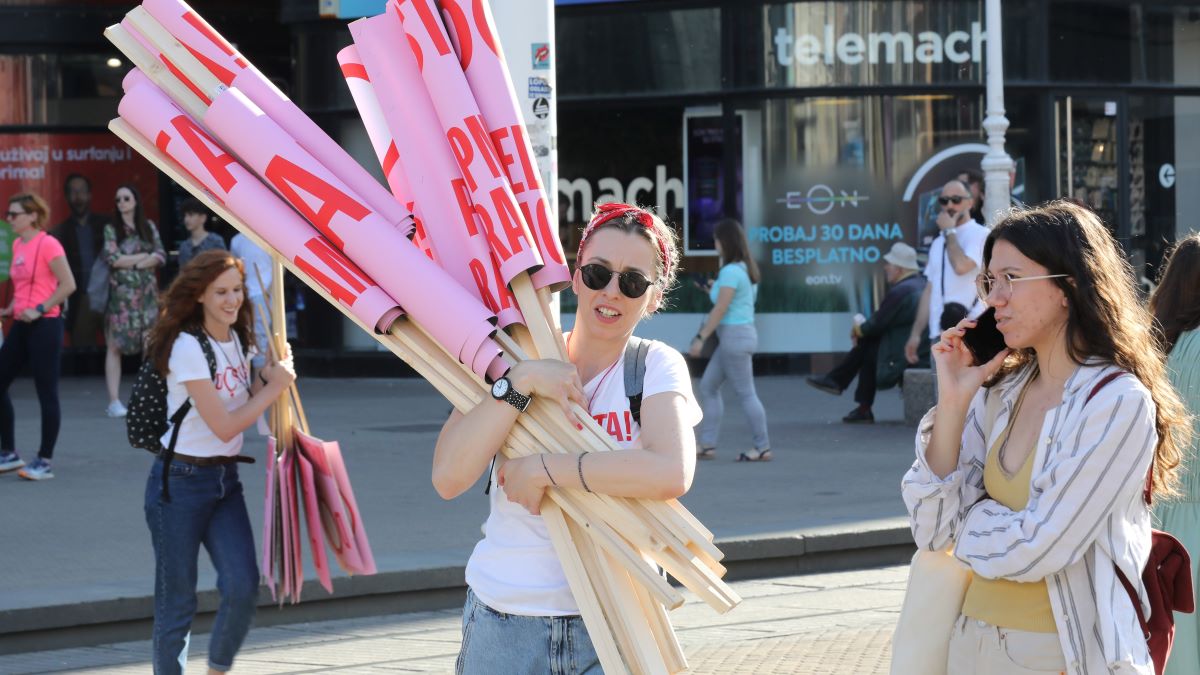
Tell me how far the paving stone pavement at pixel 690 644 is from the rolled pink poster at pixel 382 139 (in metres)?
3.79

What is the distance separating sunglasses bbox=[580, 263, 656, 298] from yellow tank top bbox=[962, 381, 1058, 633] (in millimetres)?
812

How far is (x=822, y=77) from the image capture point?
58.5ft

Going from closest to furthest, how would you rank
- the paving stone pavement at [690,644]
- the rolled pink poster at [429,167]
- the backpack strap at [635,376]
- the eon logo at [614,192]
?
the rolled pink poster at [429,167], the backpack strap at [635,376], the paving stone pavement at [690,644], the eon logo at [614,192]

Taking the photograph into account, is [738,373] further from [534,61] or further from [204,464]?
[204,464]

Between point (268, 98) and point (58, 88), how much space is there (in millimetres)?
17353

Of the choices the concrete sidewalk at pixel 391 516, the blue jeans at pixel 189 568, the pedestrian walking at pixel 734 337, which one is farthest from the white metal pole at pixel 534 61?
the blue jeans at pixel 189 568

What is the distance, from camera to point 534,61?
962 cm

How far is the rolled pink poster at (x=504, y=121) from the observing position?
324cm

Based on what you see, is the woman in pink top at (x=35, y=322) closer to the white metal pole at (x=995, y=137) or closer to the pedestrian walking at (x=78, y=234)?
the white metal pole at (x=995, y=137)

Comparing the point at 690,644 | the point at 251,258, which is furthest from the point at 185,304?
the point at 251,258

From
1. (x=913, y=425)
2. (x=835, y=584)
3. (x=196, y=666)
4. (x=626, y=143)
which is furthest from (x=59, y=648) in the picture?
(x=626, y=143)

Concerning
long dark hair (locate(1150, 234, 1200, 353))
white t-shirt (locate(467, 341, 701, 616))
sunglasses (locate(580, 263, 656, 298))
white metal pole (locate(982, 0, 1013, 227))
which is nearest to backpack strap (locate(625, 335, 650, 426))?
white t-shirt (locate(467, 341, 701, 616))

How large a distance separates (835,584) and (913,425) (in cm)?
547

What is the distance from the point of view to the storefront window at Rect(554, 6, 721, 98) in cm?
1809
